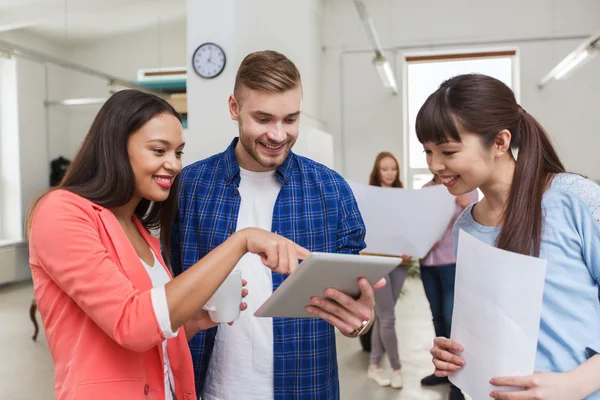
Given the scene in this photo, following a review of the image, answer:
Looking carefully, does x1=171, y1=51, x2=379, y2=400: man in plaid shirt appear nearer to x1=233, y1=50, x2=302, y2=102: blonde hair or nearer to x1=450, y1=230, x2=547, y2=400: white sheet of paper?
x1=233, y1=50, x2=302, y2=102: blonde hair

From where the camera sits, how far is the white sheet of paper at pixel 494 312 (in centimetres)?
90

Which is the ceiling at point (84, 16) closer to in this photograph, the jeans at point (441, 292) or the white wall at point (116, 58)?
the white wall at point (116, 58)

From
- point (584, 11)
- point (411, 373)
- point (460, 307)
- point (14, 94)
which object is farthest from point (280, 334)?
point (584, 11)

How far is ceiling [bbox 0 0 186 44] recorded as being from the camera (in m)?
3.71

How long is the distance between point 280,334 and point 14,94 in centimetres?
341

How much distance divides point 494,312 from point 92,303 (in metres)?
0.71

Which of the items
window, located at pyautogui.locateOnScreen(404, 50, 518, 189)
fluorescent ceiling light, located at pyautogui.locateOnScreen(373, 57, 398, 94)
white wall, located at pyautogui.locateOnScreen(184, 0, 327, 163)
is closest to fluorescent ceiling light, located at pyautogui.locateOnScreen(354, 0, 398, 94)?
fluorescent ceiling light, located at pyautogui.locateOnScreen(373, 57, 398, 94)

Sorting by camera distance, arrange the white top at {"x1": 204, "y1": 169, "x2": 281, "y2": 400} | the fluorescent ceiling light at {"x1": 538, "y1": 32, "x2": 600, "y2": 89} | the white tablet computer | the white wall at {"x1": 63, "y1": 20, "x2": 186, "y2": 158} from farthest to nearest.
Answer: the fluorescent ceiling light at {"x1": 538, "y1": 32, "x2": 600, "y2": 89} → the white wall at {"x1": 63, "y1": 20, "x2": 186, "y2": 158} → the white top at {"x1": 204, "y1": 169, "x2": 281, "y2": 400} → the white tablet computer

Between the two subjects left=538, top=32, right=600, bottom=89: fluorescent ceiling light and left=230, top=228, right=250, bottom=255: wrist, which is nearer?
left=230, top=228, right=250, bottom=255: wrist

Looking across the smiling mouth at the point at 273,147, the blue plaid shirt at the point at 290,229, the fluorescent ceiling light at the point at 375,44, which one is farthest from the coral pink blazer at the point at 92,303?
the fluorescent ceiling light at the point at 375,44

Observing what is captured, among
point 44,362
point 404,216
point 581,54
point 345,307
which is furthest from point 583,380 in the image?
point 581,54

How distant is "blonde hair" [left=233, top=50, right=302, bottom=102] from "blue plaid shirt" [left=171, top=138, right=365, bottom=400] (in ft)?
0.71

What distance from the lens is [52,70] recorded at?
4.23 m

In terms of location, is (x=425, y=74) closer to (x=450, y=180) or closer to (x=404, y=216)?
(x=404, y=216)
